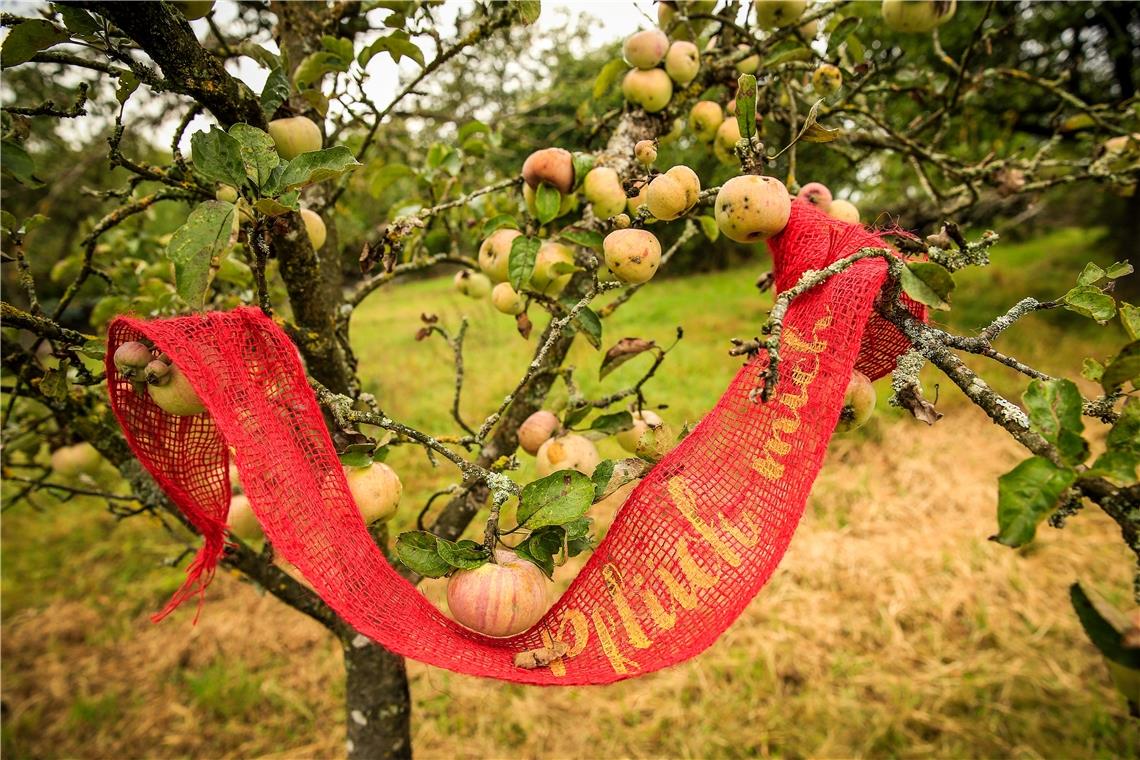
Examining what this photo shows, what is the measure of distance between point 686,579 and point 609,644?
4.2 inches

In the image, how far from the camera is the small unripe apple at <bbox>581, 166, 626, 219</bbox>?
942mm

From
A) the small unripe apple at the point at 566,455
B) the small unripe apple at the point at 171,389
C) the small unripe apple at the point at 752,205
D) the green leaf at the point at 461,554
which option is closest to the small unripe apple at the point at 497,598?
the green leaf at the point at 461,554

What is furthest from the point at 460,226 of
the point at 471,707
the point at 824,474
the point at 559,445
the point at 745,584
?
the point at 824,474

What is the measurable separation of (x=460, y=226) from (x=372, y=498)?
3.11 feet

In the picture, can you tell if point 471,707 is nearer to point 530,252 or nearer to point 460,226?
point 460,226

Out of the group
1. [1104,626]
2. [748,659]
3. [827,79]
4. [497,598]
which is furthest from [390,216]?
[748,659]

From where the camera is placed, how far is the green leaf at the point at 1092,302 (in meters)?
0.59

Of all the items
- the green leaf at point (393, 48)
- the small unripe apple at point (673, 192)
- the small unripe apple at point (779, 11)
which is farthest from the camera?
the small unripe apple at point (779, 11)

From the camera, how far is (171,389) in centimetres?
70

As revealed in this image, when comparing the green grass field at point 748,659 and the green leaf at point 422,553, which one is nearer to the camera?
the green leaf at point 422,553

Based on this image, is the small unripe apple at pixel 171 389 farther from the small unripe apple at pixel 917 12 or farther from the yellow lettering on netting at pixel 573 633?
the small unripe apple at pixel 917 12

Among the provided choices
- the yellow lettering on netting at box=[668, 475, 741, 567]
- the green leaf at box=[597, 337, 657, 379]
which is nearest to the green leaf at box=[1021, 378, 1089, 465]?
the yellow lettering on netting at box=[668, 475, 741, 567]

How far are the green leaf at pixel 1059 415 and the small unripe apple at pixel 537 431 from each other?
2.04ft

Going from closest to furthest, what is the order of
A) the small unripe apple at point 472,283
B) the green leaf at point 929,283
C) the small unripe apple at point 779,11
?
the green leaf at point 929,283 → the small unripe apple at point 779,11 → the small unripe apple at point 472,283
